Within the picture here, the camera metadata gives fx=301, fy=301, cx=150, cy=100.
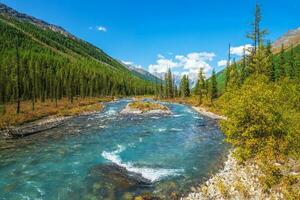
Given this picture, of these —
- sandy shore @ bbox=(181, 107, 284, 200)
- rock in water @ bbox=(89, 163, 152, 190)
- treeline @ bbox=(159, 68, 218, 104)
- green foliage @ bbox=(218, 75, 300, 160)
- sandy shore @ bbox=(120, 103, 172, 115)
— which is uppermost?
treeline @ bbox=(159, 68, 218, 104)

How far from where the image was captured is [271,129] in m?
28.3

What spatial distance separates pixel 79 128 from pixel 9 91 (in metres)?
58.9

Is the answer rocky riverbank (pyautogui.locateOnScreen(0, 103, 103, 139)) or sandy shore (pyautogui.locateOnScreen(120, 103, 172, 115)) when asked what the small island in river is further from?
rocky riverbank (pyautogui.locateOnScreen(0, 103, 103, 139))

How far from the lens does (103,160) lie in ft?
111

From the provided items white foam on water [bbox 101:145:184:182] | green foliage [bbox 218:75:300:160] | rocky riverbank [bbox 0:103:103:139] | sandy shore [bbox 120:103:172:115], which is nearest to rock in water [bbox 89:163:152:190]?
white foam on water [bbox 101:145:184:182]

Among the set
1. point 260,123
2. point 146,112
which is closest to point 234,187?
point 260,123

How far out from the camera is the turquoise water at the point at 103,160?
81.5 ft

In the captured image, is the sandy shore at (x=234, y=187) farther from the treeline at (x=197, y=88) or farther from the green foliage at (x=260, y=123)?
the treeline at (x=197, y=88)

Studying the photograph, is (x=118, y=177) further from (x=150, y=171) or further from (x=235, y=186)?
(x=235, y=186)

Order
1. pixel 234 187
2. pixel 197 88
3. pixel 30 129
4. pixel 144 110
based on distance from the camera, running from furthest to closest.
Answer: pixel 197 88 → pixel 144 110 → pixel 30 129 → pixel 234 187

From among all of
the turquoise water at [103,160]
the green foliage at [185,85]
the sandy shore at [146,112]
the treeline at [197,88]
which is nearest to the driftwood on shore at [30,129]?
the turquoise water at [103,160]

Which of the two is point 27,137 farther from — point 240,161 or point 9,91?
point 9,91

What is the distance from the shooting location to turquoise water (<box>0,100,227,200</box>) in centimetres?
2483

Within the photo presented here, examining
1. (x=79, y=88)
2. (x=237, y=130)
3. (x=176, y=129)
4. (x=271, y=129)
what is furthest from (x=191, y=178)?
(x=79, y=88)
